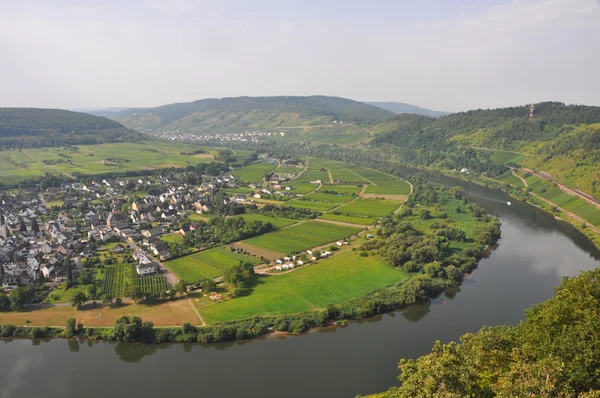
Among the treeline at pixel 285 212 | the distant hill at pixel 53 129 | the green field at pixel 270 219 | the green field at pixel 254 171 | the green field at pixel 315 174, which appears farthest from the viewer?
the distant hill at pixel 53 129

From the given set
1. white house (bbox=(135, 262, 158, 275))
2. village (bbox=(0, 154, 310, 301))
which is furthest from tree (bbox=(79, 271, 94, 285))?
white house (bbox=(135, 262, 158, 275))

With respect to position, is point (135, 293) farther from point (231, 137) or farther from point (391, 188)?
point (231, 137)

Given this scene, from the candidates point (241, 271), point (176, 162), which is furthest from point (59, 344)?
point (176, 162)

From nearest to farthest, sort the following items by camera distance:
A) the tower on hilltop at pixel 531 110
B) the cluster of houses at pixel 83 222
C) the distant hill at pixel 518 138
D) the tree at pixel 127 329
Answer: the tree at pixel 127 329 → the cluster of houses at pixel 83 222 → the distant hill at pixel 518 138 → the tower on hilltop at pixel 531 110

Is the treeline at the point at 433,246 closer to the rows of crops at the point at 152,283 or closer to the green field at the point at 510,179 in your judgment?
the rows of crops at the point at 152,283

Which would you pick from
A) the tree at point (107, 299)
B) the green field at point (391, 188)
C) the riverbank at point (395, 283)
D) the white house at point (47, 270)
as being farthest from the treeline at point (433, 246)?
the white house at point (47, 270)

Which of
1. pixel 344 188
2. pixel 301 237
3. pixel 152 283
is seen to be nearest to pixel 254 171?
pixel 344 188
